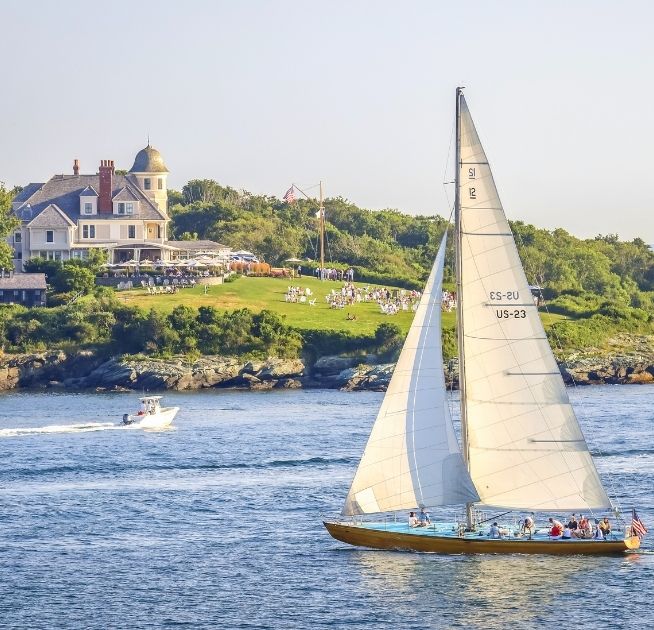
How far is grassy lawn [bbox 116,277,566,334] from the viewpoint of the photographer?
13412 cm

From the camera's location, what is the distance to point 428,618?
4822 cm

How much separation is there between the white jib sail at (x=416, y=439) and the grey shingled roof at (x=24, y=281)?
307 ft

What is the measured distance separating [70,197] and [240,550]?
112m

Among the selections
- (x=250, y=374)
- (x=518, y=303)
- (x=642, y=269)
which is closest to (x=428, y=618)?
(x=518, y=303)

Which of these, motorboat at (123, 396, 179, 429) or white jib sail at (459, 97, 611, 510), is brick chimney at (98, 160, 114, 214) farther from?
white jib sail at (459, 97, 611, 510)

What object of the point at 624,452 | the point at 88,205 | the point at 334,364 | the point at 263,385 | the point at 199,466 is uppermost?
the point at 88,205

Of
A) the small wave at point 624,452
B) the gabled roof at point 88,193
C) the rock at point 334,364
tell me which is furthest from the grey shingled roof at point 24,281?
the small wave at point 624,452

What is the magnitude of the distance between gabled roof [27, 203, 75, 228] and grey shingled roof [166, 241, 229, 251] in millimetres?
10658

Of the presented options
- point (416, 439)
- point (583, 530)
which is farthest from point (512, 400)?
point (583, 530)

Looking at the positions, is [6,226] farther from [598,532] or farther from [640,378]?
[598,532]

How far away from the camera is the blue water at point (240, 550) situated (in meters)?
49.2

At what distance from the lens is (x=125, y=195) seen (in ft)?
541

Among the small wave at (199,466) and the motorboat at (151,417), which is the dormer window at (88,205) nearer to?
the motorboat at (151,417)

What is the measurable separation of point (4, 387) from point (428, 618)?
83988 mm
